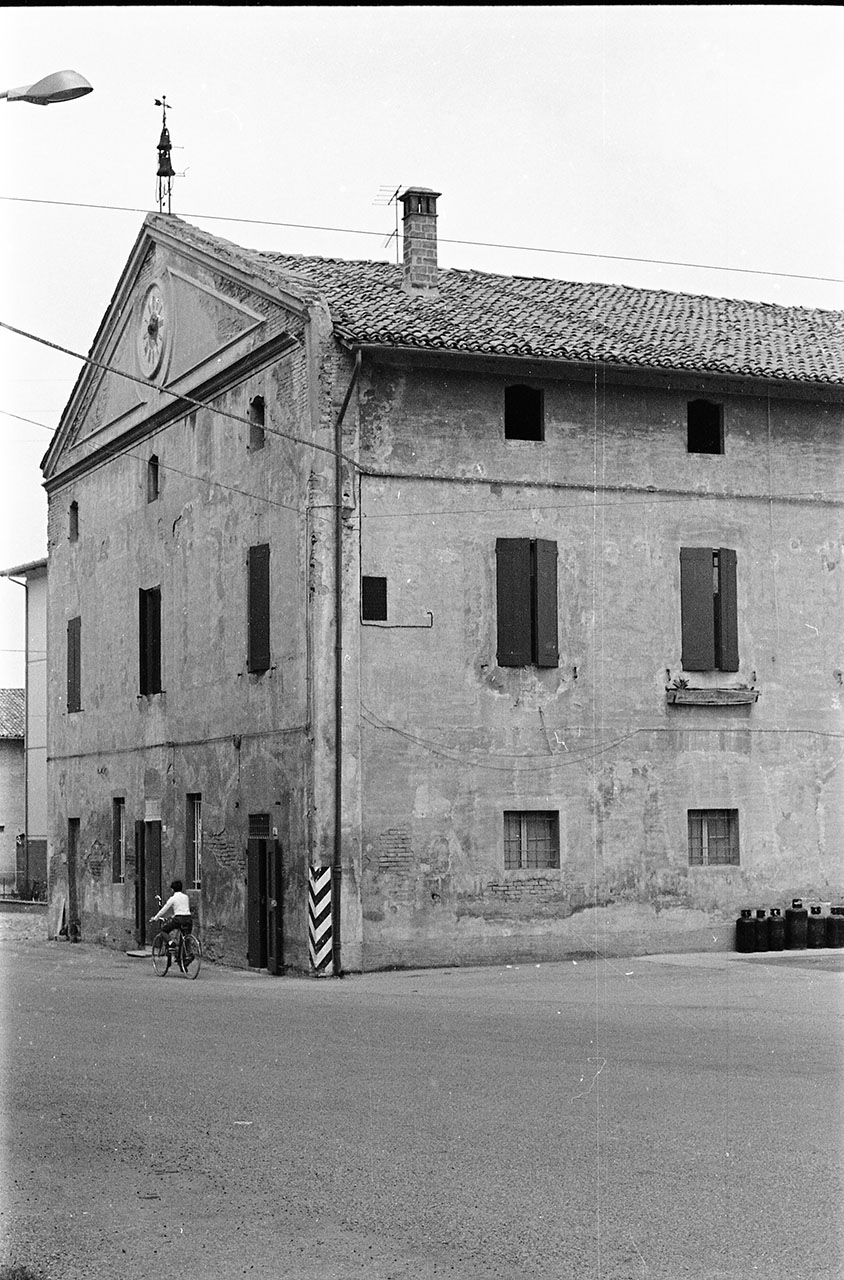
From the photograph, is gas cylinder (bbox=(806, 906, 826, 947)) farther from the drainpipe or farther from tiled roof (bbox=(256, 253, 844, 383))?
tiled roof (bbox=(256, 253, 844, 383))

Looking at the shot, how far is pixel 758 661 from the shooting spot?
24500 millimetres

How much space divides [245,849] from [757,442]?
913 cm

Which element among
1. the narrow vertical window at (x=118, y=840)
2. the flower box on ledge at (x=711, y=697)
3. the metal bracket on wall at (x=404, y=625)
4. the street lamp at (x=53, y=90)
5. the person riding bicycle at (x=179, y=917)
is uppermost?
the street lamp at (x=53, y=90)

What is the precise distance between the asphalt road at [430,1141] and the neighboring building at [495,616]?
5114 millimetres

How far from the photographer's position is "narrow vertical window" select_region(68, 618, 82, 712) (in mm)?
32531

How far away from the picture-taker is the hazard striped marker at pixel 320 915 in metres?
21.8

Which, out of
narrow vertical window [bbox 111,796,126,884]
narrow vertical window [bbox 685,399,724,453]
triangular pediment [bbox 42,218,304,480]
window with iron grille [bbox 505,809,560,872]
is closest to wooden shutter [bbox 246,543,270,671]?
triangular pediment [bbox 42,218,304,480]

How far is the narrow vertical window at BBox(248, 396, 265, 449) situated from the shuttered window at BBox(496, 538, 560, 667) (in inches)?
152

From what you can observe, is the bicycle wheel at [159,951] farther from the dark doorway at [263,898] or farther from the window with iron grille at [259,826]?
the window with iron grille at [259,826]

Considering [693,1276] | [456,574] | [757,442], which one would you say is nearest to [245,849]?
[456,574]

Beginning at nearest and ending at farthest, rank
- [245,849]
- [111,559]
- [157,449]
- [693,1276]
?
[693,1276]
[245,849]
[157,449]
[111,559]

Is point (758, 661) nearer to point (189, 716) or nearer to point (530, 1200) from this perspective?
point (189, 716)

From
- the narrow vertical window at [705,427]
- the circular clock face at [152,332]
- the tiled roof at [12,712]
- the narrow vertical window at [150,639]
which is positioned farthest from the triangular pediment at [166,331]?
the tiled roof at [12,712]

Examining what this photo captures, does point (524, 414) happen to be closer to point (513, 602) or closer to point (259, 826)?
point (513, 602)
